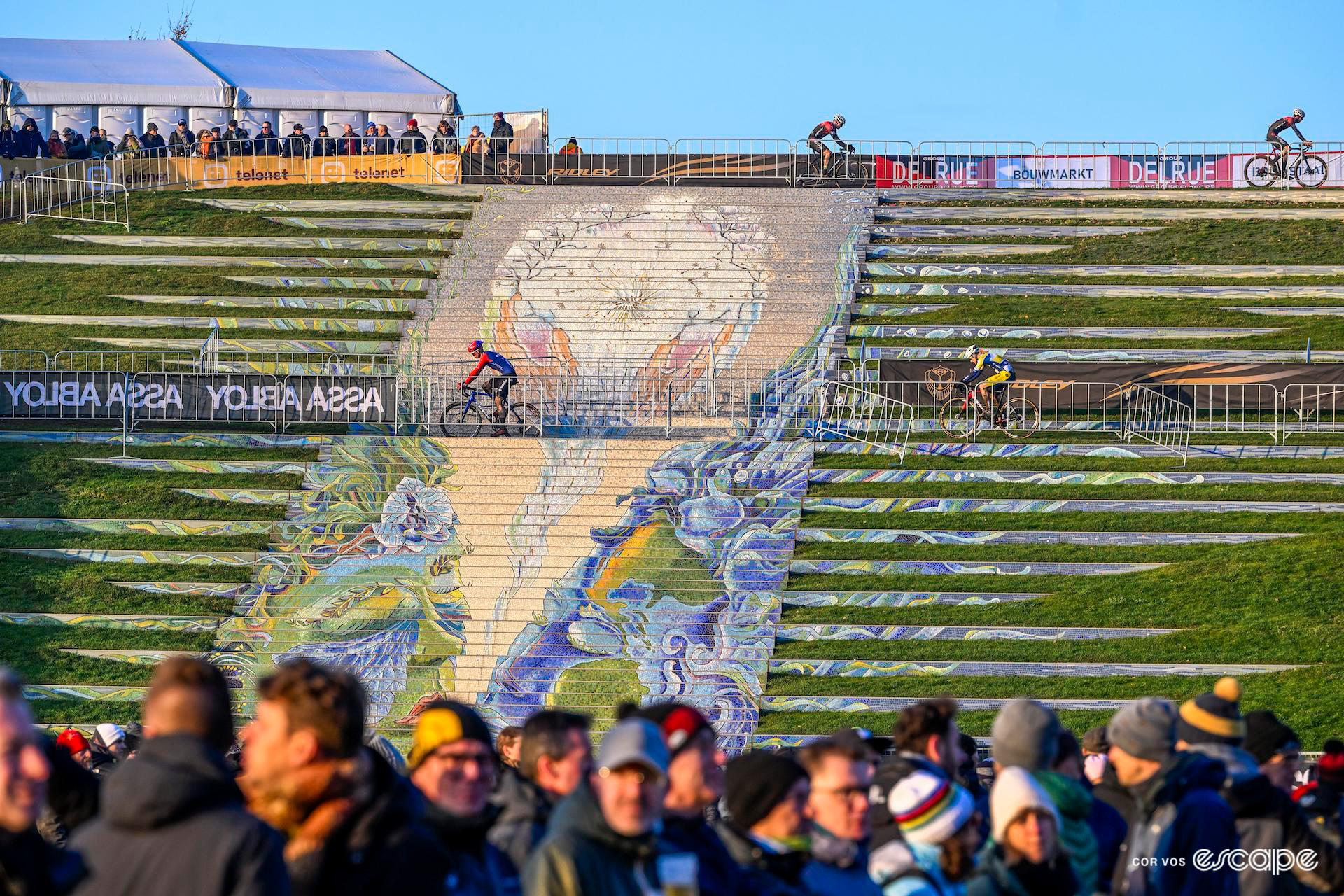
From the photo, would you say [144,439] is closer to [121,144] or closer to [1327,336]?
[121,144]

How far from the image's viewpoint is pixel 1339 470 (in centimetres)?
2483

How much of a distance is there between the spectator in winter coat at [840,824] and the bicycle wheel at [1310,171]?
1368 inches

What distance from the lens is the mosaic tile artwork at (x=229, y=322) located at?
2986 centimetres

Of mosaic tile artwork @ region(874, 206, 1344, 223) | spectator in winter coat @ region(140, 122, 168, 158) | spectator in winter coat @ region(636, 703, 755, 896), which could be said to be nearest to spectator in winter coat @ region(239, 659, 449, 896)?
spectator in winter coat @ region(636, 703, 755, 896)

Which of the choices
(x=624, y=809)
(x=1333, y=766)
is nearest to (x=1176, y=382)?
(x=1333, y=766)

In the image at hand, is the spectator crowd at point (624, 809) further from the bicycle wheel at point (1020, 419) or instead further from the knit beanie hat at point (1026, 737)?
the bicycle wheel at point (1020, 419)

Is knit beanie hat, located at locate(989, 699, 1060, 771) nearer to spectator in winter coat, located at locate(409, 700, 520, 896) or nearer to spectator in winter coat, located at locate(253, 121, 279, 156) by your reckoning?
spectator in winter coat, located at locate(409, 700, 520, 896)

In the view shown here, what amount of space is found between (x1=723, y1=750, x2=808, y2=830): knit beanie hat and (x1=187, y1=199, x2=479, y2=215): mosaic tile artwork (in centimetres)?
2993

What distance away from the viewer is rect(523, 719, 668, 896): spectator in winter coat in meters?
4.84

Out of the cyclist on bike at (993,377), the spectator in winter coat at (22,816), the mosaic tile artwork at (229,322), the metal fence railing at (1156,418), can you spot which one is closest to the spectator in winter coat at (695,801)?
the spectator in winter coat at (22,816)

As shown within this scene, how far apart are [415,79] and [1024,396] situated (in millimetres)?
29577

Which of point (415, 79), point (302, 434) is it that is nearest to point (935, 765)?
point (302, 434)

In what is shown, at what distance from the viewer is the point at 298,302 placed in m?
30.7

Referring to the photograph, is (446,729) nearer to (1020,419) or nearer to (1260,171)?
(1020,419)
